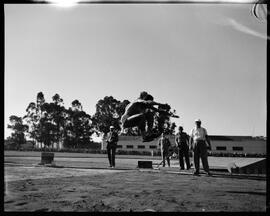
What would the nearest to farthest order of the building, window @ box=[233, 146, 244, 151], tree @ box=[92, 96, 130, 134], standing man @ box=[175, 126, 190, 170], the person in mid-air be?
1. the person in mid-air
2. standing man @ box=[175, 126, 190, 170]
3. the building
4. window @ box=[233, 146, 244, 151]
5. tree @ box=[92, 96, 130, 134]

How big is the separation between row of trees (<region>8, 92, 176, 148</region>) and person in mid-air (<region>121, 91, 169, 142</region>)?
6883 cm

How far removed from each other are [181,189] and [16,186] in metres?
3.17

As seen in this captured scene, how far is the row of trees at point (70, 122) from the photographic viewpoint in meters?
77.5

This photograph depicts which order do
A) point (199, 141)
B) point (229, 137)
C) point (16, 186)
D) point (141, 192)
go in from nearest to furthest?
1. point (141, 192)
2. point (16, 186)
3. point (199, 141)
4. point (229, 137)

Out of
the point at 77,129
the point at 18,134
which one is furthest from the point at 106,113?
the point at 18,134

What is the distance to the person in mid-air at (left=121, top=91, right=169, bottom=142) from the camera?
675 centimetres

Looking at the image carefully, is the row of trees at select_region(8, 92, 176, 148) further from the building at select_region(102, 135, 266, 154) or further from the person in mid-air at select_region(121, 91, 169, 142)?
the person in mid-air at select_region(121, 91, 169, 142)

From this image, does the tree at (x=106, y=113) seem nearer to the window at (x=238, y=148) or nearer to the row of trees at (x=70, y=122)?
the row of trees at (x=70, y=122)

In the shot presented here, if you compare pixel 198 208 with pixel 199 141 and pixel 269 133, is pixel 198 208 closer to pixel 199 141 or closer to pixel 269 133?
pixel 269 133

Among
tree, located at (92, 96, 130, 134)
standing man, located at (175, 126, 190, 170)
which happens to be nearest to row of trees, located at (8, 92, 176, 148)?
tree, located at (92, 96, 130, 134)

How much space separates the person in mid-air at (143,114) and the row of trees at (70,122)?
68835mm

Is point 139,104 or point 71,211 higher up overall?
point 139,104

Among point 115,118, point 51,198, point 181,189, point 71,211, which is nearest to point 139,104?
point 181,189
